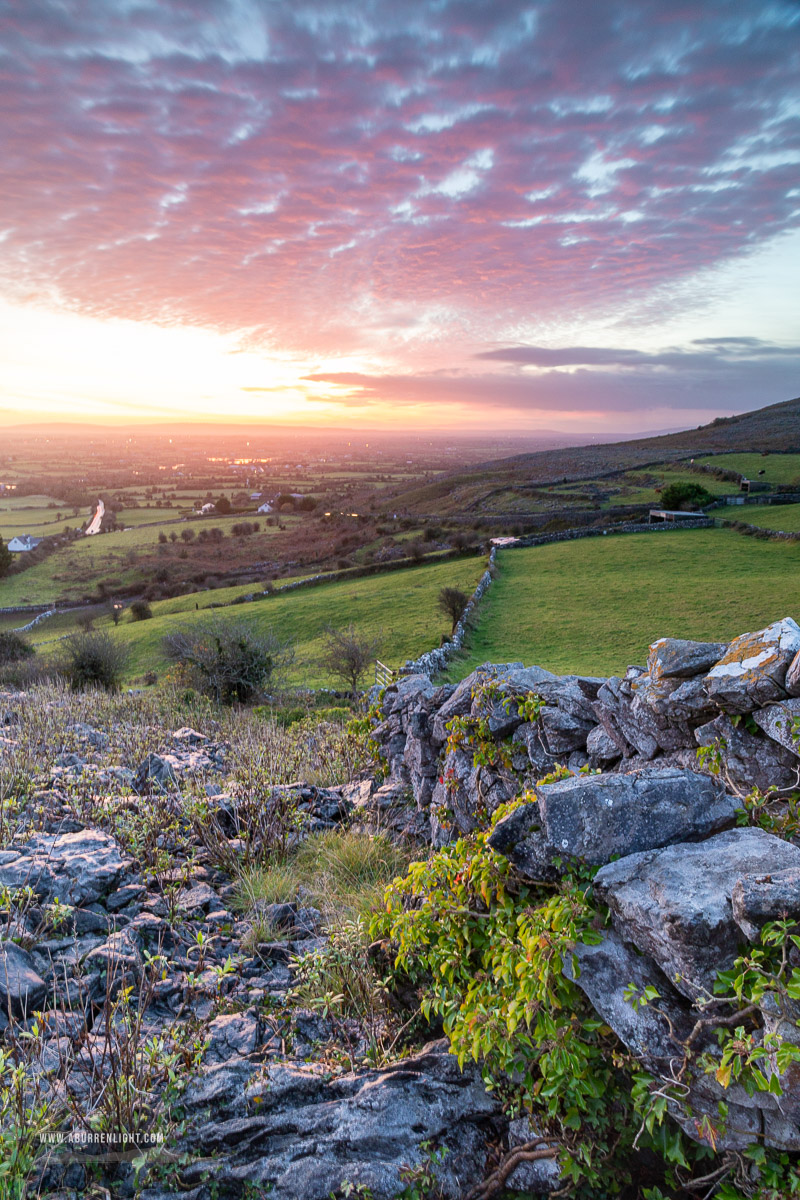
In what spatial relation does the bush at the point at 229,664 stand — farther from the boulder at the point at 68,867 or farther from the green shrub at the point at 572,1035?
the green shrub at the point at 572,1035

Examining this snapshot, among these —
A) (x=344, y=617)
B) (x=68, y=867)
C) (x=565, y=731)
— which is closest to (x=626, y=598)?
(x=344, y=617)

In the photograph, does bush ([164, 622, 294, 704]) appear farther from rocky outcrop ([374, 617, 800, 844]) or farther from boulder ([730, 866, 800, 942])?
boulder ([730, 866, 800, 942])

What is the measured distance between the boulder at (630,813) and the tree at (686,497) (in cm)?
4583

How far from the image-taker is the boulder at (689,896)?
2.79 metres

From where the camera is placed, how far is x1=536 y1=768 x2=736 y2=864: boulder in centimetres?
347

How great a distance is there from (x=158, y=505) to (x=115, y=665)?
113 metres

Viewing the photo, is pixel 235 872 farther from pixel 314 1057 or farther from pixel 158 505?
pixel 158 505

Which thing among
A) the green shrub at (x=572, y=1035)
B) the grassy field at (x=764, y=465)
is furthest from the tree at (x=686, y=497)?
the green shrub at (x=572, y=1035)

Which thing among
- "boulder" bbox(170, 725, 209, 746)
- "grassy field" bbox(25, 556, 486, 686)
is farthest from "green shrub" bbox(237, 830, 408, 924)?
"grassy field" bbox(25, 556, 486, 686)

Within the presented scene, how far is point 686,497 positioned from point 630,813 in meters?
47.2

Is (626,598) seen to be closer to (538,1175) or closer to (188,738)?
(188,738)

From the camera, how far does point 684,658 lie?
455 cm

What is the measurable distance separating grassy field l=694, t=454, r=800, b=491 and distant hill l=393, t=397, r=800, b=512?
7.17 m

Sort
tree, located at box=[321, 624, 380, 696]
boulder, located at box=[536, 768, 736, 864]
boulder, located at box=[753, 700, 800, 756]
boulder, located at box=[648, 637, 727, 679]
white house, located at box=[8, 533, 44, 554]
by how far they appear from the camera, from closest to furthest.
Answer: boulder, located at box=[536, 768, 736, 864] → boulder, located at box=[753, 700, 800, 756] → boulder, located at box=[648, 637, 727, 679] → tree, located at box=[321, 624, 380, 696] → white house, located at box=[8, 533, 44, 554]
